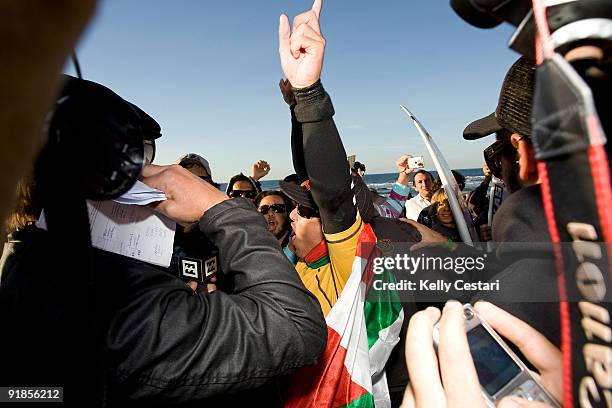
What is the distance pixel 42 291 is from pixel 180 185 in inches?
19.0

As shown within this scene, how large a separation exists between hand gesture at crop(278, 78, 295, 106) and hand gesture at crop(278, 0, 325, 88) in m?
0.28

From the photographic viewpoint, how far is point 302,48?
162 centimetres

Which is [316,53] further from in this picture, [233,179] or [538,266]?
[233,179]

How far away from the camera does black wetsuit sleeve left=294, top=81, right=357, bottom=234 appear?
164 centimetres

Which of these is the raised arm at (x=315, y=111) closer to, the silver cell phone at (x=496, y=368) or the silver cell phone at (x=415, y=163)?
the silver cell phone at (x=496, y=368)

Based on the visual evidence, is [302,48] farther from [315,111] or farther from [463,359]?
[463,359]

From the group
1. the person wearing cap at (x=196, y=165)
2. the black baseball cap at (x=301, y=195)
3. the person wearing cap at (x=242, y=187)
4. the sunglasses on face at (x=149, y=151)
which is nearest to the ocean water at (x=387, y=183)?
the person wearing cap at (x=242, y=187)

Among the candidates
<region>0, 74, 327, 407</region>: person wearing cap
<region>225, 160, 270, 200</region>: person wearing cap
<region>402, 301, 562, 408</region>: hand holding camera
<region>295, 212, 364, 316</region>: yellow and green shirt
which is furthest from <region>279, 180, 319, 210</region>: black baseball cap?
<region>225, 160, 270, 200</region>: person wearing cap

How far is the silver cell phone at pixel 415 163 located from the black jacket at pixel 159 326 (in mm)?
6510

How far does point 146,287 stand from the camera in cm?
109

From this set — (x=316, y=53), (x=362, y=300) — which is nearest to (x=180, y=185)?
(x=316, y=53)

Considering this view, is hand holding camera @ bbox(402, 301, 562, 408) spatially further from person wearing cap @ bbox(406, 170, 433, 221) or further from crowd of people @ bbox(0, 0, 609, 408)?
person wearing cap @ bbox(406, 170, 433, 221)

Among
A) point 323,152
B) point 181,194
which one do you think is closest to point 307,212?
point 323,152

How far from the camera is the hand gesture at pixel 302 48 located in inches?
63.1
